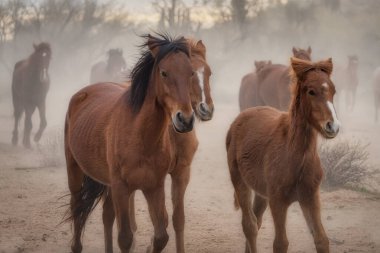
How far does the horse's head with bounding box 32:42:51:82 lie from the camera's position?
46.8 feet

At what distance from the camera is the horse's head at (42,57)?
46.8ft

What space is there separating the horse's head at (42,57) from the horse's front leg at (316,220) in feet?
34.9

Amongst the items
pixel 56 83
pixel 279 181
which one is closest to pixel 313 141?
pixel 279 181

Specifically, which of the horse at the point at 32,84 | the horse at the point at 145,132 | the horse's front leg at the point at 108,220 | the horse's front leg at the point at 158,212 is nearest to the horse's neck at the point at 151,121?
the horse at the point at 145,132

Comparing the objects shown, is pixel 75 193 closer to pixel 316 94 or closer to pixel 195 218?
pixel 195 218

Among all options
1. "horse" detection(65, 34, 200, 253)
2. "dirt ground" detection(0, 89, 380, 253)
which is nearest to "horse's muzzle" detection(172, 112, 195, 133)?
"horse" detection(65, 34, 200, 253)

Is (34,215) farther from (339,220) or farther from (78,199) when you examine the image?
(339,220)

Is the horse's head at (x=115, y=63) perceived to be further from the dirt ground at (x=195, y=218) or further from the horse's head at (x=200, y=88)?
the horse's head at (x=200, y=88)

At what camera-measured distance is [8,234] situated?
22.4ft

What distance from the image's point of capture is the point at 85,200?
6.16 m

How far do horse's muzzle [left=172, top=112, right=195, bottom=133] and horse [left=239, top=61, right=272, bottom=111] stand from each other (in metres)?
8.23

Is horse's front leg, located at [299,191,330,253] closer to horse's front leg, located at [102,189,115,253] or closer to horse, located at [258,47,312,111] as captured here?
horse's front leg, located at [102,189,115,253]

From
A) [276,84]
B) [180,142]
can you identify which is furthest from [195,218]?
[276,84]

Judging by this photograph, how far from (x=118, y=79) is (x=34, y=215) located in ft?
28.2
